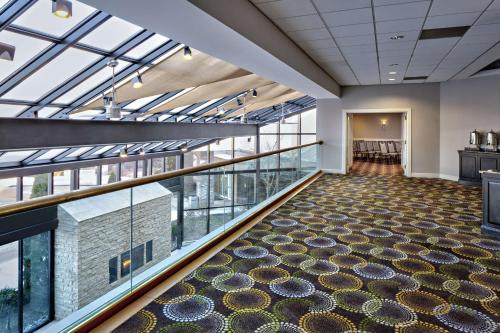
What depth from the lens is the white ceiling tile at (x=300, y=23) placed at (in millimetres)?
4566

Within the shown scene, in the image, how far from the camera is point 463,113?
9219 mm

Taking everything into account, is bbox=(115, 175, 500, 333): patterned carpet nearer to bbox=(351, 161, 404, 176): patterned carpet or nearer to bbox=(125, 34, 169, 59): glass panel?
bbox=(125, 34, 169, 59): glass panel

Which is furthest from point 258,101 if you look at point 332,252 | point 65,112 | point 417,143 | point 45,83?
point 332,252

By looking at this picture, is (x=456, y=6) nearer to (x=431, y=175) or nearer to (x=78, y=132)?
(x=431, y=175)

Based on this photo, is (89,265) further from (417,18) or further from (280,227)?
(417,18)

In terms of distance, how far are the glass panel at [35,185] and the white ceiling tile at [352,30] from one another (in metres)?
11.4

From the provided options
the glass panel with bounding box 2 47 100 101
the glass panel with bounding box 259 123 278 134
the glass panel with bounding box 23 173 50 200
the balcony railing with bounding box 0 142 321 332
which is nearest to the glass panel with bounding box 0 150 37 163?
the glass panel with bounding box 23 173 50 200

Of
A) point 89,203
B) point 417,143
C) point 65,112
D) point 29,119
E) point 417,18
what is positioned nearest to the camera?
point 89,203

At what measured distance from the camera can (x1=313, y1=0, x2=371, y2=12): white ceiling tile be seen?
3.98m

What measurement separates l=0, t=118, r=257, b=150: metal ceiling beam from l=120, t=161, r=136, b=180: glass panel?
4.78m

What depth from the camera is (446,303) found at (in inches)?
107

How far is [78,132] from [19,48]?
248 cm

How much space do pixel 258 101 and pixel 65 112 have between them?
8.13 meters

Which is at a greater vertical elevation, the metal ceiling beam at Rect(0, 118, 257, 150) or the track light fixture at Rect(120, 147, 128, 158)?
the metal ceiling beam at Rect(0, 118, 257, 150)
